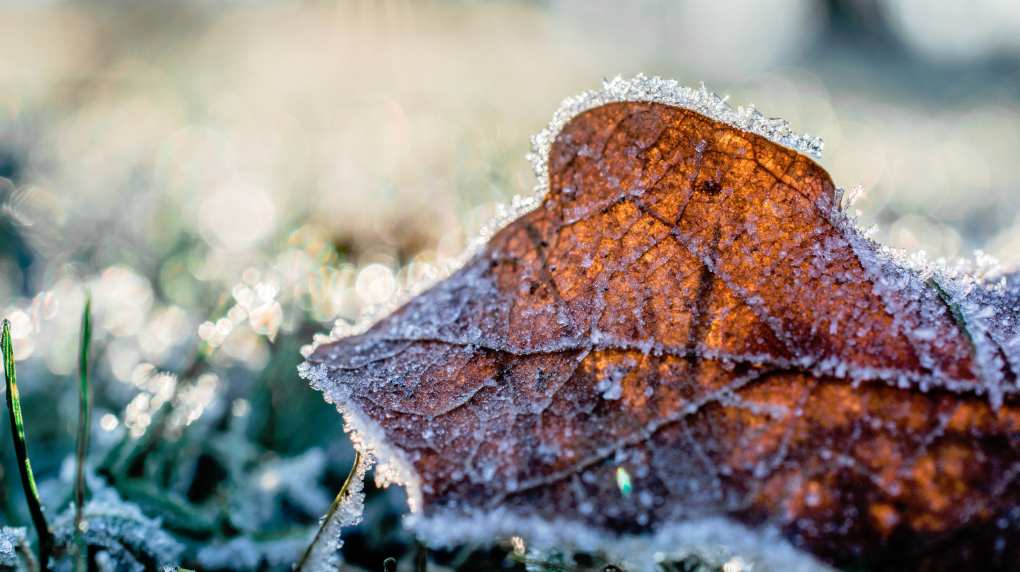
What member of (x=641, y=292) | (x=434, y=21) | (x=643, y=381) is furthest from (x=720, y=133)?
(x=434, y=21)

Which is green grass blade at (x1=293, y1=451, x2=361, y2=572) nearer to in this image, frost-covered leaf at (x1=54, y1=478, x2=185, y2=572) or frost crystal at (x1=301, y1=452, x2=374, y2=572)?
frost crystal at (x1=301, y1=452, x2=374, y2=572)

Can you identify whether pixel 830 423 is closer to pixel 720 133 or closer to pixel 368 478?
pixel 720 133

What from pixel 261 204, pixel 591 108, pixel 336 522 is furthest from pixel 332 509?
pixel 261 204

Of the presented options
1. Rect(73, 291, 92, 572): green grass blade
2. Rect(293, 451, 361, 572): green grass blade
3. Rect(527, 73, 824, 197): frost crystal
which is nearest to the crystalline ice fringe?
Rect(527, 73, 824, 197): frost crystal

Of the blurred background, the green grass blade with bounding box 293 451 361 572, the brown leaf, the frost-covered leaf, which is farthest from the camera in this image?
the blurred background

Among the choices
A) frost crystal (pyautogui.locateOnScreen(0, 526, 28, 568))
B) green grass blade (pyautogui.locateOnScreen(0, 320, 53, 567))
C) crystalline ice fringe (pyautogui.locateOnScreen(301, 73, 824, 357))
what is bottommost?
frost crystal (pyautogui.locateOnScreen(0, 526, 28, 568))

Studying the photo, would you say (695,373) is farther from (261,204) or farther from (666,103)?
(261,204)

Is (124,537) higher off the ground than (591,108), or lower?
lower
